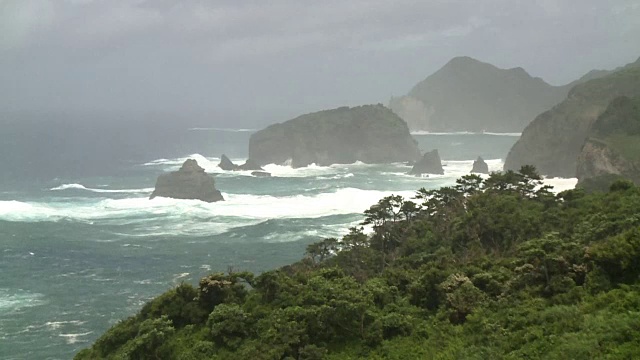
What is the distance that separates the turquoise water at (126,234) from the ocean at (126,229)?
6.0 inches

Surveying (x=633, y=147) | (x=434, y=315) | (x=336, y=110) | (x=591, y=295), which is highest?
(x=336, y=110)

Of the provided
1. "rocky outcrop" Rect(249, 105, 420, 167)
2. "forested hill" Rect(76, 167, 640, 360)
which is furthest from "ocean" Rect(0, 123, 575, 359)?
"forested hill" Rect(76, 167, 640, 360)

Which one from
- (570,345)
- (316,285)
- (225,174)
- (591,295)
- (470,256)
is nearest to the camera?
(570,345)

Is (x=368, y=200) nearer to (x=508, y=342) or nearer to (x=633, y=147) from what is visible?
(x=633, y=147)

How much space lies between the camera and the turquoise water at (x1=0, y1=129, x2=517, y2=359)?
43094mm

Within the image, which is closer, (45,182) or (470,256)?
(470,256)

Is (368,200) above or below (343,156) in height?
below

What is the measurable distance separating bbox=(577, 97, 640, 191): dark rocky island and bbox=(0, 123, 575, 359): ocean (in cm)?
1253

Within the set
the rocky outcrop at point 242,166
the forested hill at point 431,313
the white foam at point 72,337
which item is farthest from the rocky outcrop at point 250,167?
the forested hill at point 431,313

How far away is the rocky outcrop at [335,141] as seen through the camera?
446 feet

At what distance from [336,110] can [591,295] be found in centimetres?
13307

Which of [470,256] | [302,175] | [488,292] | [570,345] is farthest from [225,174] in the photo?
[570,345]

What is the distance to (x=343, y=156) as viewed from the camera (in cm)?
13950

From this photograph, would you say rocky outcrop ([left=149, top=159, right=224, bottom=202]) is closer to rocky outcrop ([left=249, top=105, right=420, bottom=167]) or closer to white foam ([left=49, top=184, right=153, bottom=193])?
white foam ([left=49, top=184, right=153, bottom=193])
